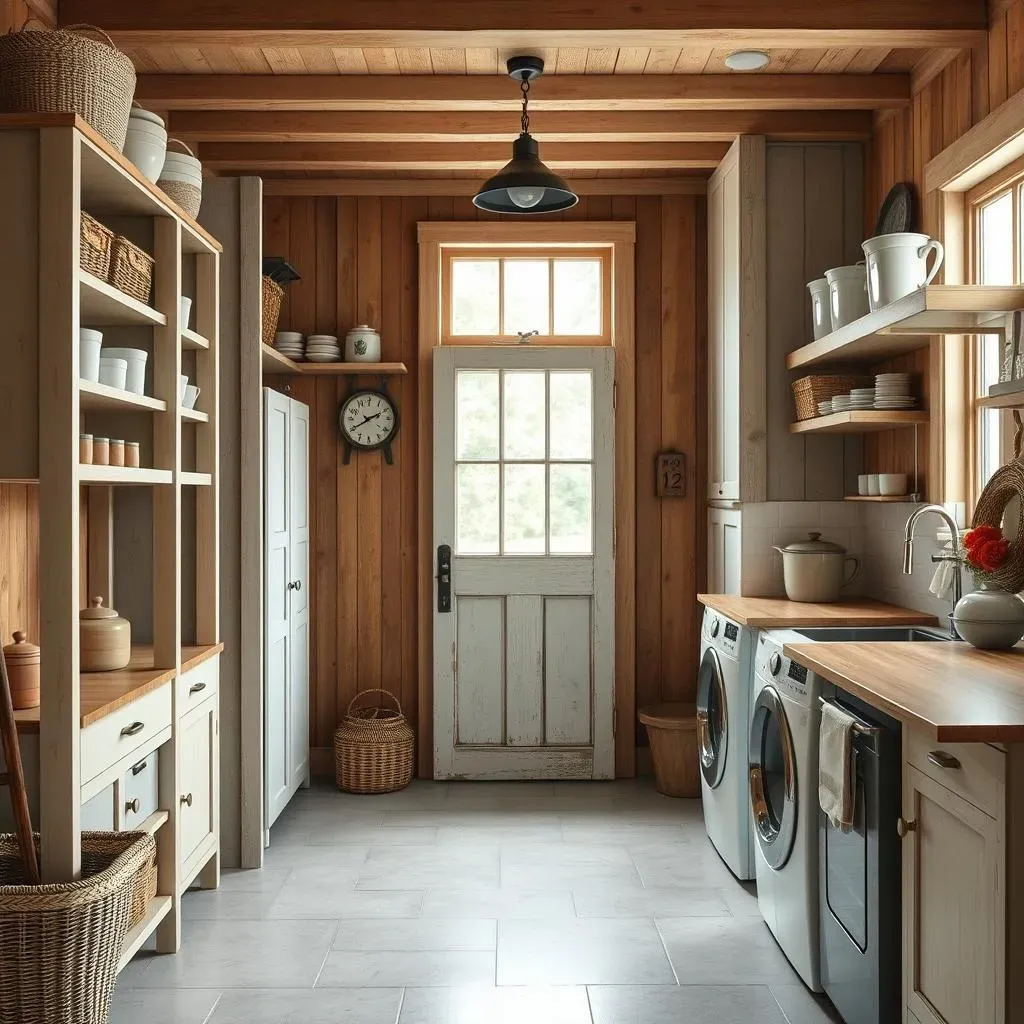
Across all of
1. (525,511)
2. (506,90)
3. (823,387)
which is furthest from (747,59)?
Result: (525,511)

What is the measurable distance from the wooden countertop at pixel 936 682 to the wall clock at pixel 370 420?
2.60 metres

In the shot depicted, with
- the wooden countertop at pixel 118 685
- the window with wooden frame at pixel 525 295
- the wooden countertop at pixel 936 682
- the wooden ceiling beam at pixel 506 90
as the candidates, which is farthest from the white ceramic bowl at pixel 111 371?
the window with wooden frame at pixel 525 295

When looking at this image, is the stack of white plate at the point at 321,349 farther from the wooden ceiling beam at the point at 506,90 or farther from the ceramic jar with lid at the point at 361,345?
the wooden ceiling beam at the point at 506,90

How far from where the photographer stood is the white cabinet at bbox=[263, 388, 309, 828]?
4055 mm

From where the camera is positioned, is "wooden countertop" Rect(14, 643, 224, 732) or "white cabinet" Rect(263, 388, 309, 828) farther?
"white cabinet" Rect(263, 388, 309, 828)

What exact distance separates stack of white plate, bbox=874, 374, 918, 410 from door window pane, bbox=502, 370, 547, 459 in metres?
1.76

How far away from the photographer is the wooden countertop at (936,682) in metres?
1.88

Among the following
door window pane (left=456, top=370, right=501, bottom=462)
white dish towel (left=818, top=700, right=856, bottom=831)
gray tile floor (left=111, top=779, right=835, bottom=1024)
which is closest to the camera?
white dish towel (left=818, top=700, right=856, bottom=831)

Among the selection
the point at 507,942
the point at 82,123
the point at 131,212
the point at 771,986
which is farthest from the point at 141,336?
the point at 771,986

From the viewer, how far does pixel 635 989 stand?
2867 mm

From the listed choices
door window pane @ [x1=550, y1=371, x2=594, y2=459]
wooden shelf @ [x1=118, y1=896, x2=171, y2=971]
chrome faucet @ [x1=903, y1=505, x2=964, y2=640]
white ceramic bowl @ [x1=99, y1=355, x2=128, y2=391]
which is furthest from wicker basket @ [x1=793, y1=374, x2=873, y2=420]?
wooden shelf @ [x1=118, y1=896, x2=171, y2=971]

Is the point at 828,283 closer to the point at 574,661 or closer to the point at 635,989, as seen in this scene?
the point at 574,661

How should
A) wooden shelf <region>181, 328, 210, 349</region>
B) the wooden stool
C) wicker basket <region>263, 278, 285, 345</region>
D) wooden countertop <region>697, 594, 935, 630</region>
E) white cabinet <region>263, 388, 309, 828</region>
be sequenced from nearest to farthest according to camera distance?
wooden shelf <region>181, 328, 210, 349</region>, wooden countertop <region>697, 594, 935, 630</region>, white cabinet <region>263, 388, 309, 828</region>, wicker basket <region>263, 278, 285, 345</region>, the wooden stool

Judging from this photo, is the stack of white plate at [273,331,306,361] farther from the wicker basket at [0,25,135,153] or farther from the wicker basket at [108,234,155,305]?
the wicker basket at [0,25,135,153]
